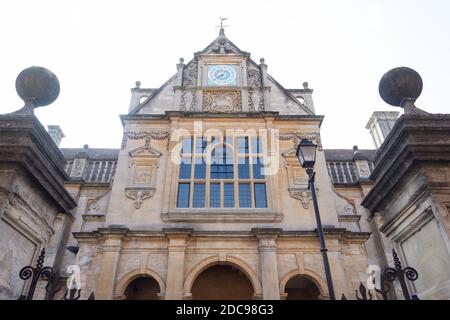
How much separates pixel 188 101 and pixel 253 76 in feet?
12.4

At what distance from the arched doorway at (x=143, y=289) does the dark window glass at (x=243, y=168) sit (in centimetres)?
534

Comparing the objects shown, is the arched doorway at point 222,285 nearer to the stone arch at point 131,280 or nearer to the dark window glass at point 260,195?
the stone arch at point 131,280

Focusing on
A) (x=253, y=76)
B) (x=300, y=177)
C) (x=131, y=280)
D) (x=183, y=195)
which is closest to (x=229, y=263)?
(x=183, y=195)

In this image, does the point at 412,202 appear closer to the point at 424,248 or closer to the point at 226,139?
the point at 424,248

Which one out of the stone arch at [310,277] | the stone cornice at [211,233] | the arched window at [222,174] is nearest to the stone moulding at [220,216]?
the arched window at [222,174]

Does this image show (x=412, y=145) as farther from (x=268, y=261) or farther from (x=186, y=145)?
(x=186, y=145)

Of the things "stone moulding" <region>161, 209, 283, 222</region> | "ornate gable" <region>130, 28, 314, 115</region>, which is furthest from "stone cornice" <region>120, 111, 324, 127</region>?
"stone moulding" <region>161, 209, 283, 222</region>

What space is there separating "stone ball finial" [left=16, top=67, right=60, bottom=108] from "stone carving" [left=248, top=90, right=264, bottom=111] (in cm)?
1020

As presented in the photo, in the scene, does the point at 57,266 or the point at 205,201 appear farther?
the point at 57,266

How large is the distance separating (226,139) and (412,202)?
9.73 metres

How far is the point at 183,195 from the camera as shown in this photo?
12.3 meters

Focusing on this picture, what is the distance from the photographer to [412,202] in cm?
438
